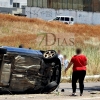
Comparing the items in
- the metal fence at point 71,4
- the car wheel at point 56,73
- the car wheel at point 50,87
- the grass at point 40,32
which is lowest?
the grass at point 40,32

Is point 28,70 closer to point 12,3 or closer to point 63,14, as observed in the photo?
point 63,14

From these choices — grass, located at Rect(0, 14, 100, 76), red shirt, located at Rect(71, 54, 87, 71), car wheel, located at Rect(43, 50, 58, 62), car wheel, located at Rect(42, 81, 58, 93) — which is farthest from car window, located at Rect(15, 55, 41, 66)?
grass, located at Rect(0, 14, 100, 76)

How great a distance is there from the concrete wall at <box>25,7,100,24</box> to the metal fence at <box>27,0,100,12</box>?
921 cm

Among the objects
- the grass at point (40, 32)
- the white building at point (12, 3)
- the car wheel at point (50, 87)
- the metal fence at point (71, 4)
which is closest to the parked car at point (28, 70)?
the car wheel at point (50, 87)

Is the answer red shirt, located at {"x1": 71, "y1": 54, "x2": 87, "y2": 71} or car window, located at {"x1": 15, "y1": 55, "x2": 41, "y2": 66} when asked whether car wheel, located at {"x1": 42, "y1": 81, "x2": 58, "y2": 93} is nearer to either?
car window, located at {"x1": 15, "y1": 55, "x2": 41, "y2": 66}

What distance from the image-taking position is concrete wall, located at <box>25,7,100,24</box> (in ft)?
243

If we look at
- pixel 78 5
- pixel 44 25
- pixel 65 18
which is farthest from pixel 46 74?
pixel 78 5

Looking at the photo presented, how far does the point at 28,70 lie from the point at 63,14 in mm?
60342

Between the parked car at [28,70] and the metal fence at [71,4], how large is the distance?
6820 centimetres

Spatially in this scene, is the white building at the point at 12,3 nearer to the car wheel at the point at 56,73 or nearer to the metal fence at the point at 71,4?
the metal fence at the point at 71,4

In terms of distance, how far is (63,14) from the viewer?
75875 millimetres

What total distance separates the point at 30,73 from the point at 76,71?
62.6 inches

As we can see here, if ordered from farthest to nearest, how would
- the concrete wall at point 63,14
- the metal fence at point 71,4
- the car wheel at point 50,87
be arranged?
1. the metal fence at point 71,4
2. the concrete wall at point 63,14
3. the car wheel at point 50,87

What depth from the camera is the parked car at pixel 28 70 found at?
50.9ft
